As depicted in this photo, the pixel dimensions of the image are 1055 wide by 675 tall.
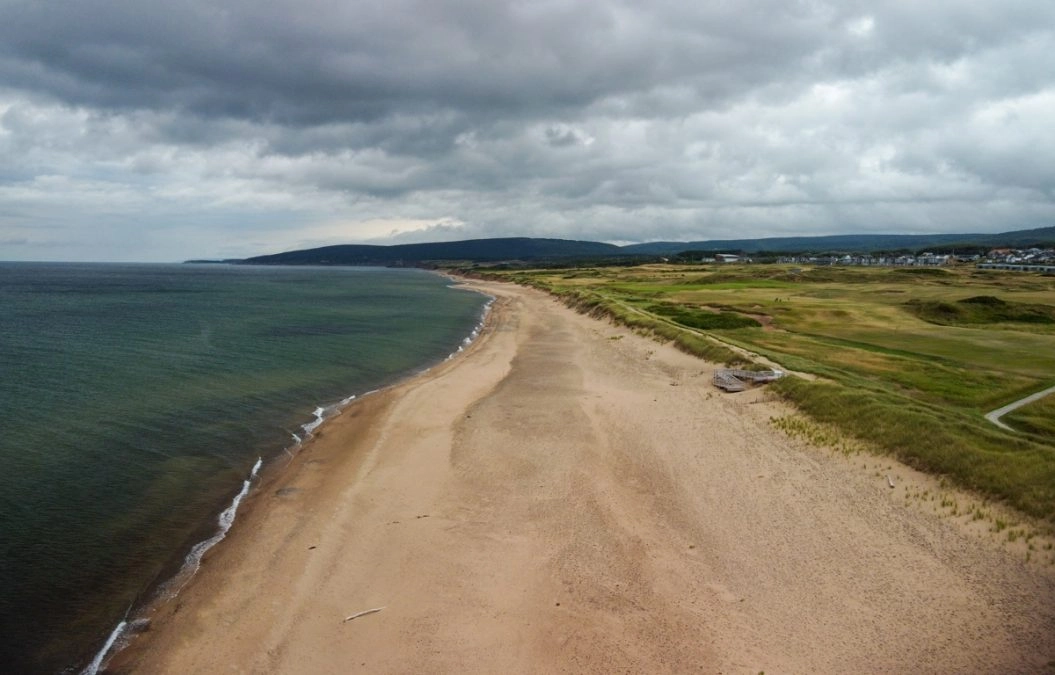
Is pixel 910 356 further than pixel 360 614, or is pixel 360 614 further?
pixel 910 356

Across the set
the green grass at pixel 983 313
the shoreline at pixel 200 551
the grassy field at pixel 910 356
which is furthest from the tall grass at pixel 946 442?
the green grass at pixel 983 313

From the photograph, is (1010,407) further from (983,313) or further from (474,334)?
(474,334)

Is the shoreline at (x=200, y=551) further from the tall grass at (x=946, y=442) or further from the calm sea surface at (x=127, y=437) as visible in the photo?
the tall grass at (x=946, y=442)

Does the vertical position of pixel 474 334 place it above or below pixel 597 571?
above

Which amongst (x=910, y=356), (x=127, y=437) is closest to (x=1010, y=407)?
(x=910, y=356)

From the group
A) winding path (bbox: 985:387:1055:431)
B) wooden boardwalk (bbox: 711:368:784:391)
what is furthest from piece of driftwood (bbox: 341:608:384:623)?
winding path (bbox: 985:387:1055:431)

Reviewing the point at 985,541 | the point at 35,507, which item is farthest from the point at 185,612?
the point at 985,541

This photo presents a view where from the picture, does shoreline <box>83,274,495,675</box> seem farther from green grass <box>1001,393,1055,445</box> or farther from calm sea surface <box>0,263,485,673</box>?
green grass <box>1001,393,1055,445</box>

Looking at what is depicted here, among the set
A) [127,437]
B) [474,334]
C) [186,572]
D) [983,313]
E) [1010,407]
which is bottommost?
[186,572]
